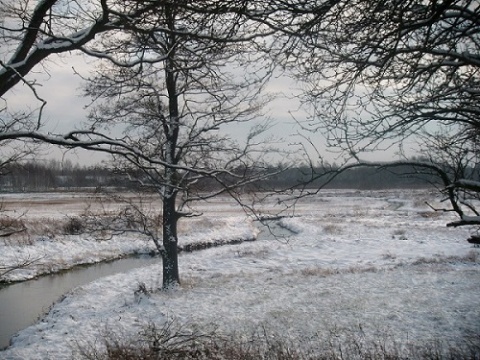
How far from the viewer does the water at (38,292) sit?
10969 millimetres

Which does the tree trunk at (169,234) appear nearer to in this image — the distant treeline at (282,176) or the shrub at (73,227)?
the distant treeline at (282,176)

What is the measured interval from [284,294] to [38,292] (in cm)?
801

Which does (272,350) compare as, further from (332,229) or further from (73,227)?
(332,229)

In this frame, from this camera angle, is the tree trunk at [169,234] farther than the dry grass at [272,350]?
Yes

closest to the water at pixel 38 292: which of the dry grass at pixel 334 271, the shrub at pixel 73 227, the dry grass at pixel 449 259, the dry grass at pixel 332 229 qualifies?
the shrub at pixel 73 227

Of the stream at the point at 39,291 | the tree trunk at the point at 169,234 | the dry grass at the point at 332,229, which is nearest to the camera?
the stream at the point at 39,291

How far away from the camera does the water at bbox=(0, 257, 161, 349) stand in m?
11.0

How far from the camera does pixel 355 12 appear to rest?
411cm

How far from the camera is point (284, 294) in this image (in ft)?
37.3

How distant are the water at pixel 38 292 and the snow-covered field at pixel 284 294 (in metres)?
0.69

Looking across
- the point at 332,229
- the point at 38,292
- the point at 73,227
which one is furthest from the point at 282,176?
the point at 332,229

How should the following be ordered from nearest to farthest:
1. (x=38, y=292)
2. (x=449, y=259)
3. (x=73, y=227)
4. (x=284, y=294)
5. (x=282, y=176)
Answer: (x=282, y=176) < (x=284, y=294) < (x=38, y=292) < (x=449, y=259) < (x=73, y=227)

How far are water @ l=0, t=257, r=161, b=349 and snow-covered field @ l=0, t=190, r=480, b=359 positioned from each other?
0.69 meters

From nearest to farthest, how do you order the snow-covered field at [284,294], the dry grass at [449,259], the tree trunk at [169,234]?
the snow-covered field at [284,294]
the tree trunk at [169,234]
the dry grass at [449,259]
